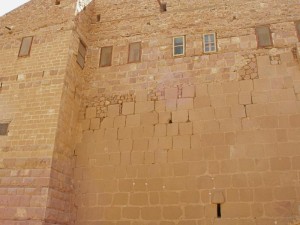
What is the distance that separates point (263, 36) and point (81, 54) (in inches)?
195

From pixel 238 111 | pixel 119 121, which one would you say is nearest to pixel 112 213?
pixel 119 121

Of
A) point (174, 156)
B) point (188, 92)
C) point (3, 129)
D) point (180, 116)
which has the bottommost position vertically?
point (174, 156)

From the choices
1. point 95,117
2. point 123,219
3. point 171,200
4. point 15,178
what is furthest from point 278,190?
point 15,178

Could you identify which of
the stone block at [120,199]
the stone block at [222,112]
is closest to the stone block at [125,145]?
the stone block at [120,199]

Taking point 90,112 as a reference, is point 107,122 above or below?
below

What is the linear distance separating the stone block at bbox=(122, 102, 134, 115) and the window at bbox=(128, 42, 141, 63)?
4.34 feet

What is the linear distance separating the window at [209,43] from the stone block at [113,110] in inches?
109

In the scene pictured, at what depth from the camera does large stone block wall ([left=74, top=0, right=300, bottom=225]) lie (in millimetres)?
7027

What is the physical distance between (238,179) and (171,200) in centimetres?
153

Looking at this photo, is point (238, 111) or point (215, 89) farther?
point (215, 89)

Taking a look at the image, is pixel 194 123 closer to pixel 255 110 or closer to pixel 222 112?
pixel 222 112

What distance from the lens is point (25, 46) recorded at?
9250 millimetres

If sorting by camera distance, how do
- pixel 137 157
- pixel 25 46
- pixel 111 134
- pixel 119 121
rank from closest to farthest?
pixel 137 157 < pixel 111 134 < pixel 119 121 < pixel 25 46

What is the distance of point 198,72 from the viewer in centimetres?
843
